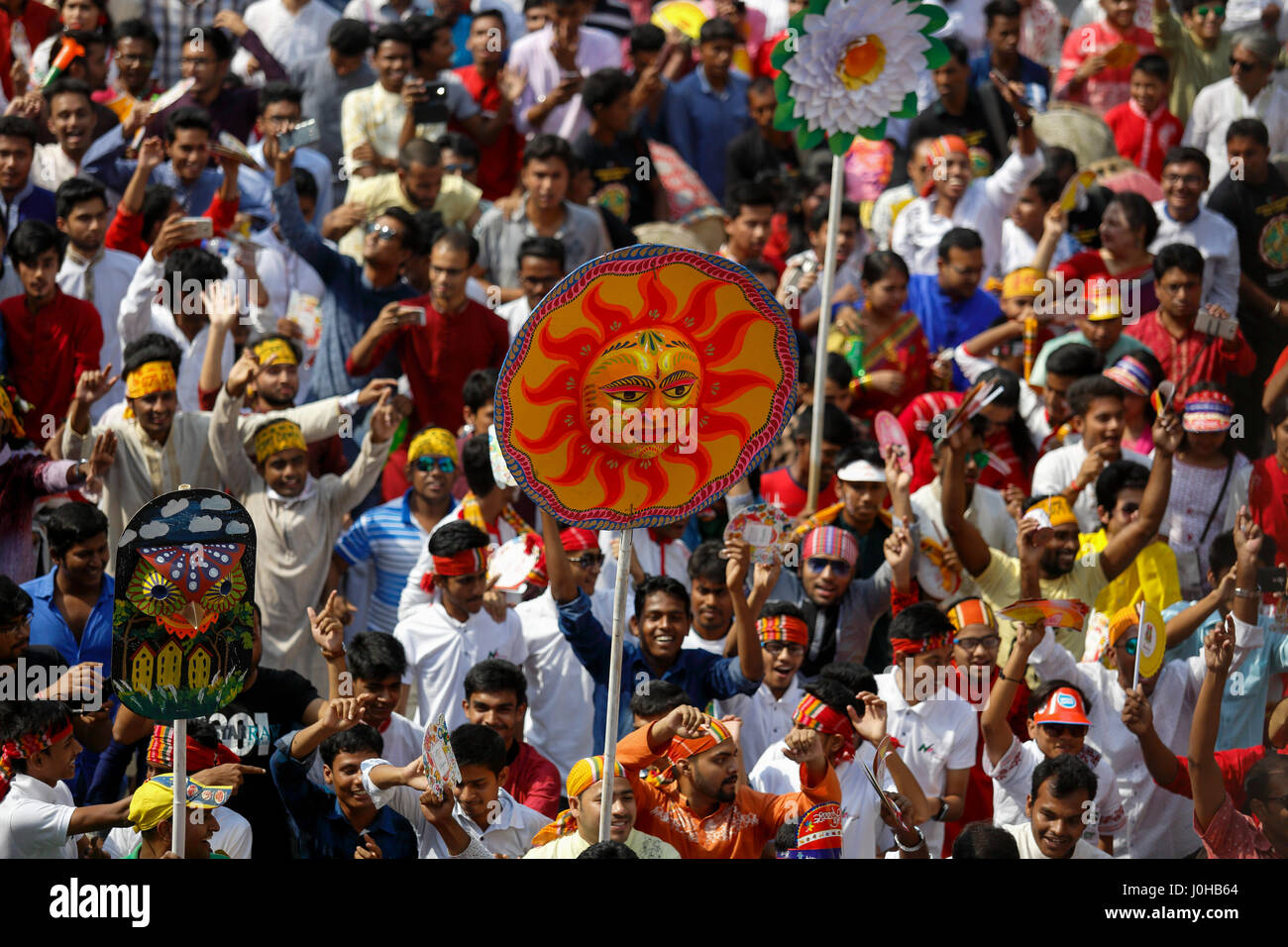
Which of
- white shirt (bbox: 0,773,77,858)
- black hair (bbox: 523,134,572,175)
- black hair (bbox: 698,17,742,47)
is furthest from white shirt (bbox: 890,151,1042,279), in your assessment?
white shirt (bbox: 0,773,77,858)

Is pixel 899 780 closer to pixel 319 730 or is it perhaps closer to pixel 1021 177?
pixel 319 730

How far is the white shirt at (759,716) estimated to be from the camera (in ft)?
24.8

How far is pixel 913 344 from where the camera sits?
9.77m

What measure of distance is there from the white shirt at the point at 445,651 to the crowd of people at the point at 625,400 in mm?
16

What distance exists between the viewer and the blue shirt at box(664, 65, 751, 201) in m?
12.2

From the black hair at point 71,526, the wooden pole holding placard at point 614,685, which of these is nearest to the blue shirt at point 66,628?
the black hair at point 71,526

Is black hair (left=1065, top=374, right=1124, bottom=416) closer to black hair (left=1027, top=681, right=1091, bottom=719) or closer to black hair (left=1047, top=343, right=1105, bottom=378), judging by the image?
black hair (left=1047, top=343, right=1105, bottom=378)

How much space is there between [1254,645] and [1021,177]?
425cm

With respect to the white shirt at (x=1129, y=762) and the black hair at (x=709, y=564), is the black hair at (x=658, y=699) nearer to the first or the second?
the black hair at (x=709, y=564)

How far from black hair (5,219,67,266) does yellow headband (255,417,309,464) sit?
1326 mm

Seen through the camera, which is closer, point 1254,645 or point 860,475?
point 1254,645

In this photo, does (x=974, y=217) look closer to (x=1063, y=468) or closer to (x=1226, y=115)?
(x=1226, y=115)

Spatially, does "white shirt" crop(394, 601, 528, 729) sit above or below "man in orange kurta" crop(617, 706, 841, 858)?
above
